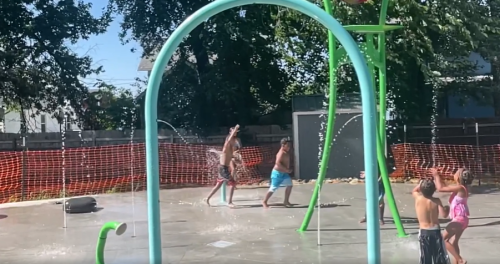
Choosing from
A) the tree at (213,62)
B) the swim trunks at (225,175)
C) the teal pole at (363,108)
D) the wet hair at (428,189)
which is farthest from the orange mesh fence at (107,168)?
the wet hair at (428,189)

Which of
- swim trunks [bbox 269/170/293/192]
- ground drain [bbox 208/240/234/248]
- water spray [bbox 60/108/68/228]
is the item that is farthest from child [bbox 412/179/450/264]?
water spray [bbox 60/108/68/228]

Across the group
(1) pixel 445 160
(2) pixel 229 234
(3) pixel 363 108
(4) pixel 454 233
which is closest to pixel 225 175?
(2) pixel 229 234

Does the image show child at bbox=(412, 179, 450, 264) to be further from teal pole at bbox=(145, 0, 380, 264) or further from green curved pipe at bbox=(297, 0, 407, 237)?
green curved pipe at bbox=(297, 0, 407, 237)

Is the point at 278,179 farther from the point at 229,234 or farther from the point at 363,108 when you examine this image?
the point at 363,108

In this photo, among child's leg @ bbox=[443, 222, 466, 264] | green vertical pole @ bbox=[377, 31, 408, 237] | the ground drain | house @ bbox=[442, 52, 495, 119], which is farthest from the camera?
house @ bbox=[442, 52, 495, 119]

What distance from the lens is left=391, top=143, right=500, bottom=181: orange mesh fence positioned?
593 inches

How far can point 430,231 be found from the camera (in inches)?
215

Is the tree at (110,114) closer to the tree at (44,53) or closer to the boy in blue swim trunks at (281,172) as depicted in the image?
the tree at (44,53)

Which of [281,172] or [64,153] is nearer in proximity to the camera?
[281,172]

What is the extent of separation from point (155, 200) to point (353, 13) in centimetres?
1170

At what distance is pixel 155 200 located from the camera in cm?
490

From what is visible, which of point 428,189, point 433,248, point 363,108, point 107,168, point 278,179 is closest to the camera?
point 363,108

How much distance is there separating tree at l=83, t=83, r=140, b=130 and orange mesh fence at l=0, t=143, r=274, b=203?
13.7ft

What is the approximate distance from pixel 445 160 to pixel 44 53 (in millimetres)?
13416
